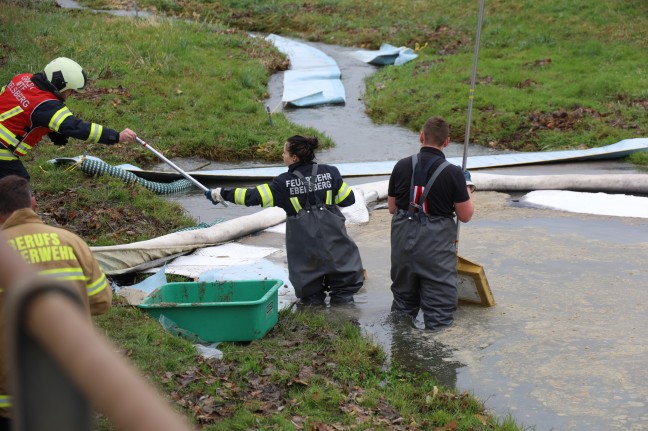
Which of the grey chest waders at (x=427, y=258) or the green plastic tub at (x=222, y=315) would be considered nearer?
the green plastic tub at (x=222, y=315)

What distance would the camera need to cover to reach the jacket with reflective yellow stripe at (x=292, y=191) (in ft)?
25.1

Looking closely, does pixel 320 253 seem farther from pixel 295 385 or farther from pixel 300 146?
pixel 295 385

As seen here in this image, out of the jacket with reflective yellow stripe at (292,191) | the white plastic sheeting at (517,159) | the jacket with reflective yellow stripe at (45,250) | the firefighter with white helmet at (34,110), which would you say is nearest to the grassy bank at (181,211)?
the jacket with reflective yellow stripe at (292,191)

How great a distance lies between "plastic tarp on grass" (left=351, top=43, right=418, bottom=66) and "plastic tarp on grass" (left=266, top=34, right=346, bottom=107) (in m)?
1.27

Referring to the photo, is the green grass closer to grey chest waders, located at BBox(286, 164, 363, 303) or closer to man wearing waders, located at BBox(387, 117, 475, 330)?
grey chest waders, located at BBox(286, 164, 363, 303)

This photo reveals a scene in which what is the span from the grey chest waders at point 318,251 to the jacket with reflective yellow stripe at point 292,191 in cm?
4

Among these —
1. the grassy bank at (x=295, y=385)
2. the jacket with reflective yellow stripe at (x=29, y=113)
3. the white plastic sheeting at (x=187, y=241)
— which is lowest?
the grassy bank at (x=295, y=385)

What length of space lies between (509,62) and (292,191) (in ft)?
46.6

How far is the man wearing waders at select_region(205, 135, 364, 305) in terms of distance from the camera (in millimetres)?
7672

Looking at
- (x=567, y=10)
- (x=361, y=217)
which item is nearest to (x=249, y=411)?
(x=361, y=217)

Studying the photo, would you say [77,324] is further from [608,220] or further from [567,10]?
[567,10]

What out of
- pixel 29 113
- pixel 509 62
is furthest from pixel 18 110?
pixel 509 62

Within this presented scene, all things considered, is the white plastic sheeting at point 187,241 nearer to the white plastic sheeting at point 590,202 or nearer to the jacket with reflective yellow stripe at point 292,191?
the jacket with reflective yellow stripe at point 292,191

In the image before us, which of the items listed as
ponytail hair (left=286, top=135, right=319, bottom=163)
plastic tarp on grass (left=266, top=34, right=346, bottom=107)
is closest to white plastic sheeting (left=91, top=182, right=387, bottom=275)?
ponytail hair (left=286, top=135, right=319, bottom=163)
